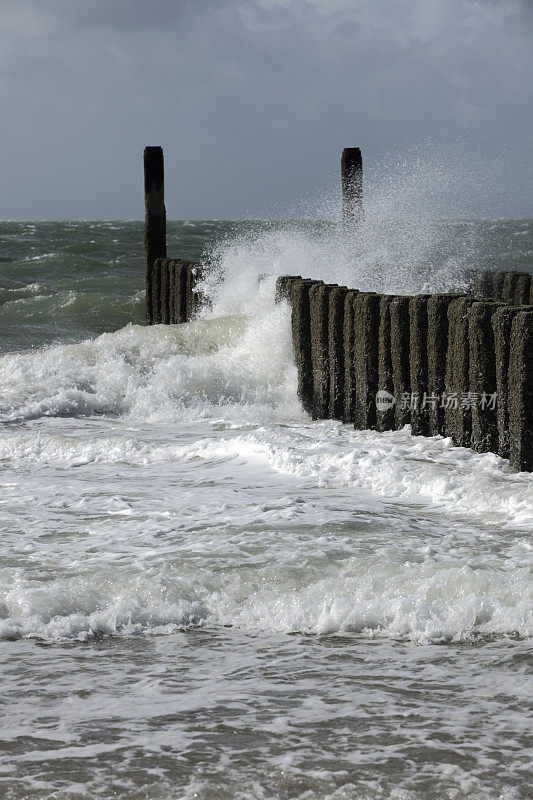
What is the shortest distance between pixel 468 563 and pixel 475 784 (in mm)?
1892

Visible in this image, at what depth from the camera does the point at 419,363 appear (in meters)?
7.53

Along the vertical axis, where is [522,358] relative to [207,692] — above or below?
above

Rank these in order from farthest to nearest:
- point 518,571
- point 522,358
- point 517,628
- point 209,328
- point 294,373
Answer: point 209,328 → point 294,373 → point 522,358 → point 518,571 → point 517,628

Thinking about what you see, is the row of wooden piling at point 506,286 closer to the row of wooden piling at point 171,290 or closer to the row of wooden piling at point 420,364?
the row of wooden piling at point 420,364

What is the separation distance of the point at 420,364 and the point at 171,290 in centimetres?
779

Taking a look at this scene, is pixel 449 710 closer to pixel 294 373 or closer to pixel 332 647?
pixel 332 647

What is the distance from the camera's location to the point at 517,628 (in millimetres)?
3836

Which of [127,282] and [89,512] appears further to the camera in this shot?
[127,282]

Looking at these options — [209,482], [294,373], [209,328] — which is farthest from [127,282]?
[209,482]
